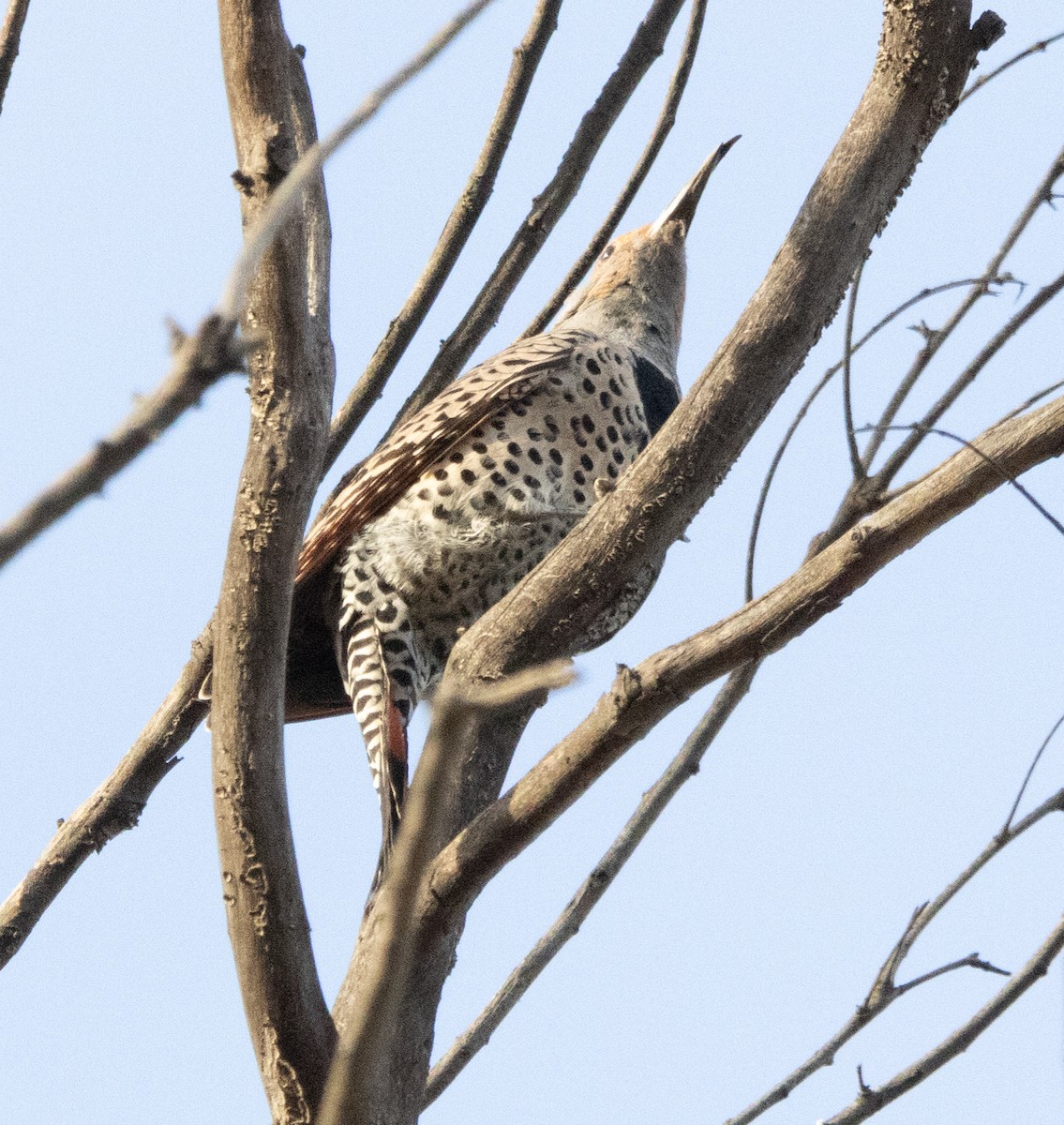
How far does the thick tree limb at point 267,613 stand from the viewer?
248 cm

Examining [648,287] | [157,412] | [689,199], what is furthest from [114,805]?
[689,199]

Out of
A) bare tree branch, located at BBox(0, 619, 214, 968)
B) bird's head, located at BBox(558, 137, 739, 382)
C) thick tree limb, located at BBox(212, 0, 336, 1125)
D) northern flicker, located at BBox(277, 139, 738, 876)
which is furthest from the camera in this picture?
bird's head, located at BBox(558, 137, 739, 382)

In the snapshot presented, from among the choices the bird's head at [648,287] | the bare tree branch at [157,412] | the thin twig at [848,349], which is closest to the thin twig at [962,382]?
the thin twig at [848,349]

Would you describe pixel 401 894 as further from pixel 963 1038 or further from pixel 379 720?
pixel 379 720

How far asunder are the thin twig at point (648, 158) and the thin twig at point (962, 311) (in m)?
1.34

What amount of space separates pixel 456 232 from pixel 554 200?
0.28 metres

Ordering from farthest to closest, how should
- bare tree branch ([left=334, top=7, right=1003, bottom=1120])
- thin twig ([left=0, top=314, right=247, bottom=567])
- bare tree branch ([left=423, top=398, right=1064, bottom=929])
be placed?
bare tree branch ([left=334, top=7, right=1003, bottom=1120]) → bare tree branch ([left=423, top=398, right=1064, bottom=929]) → thin twig ([left=0, top=314, right=247, bottom=567])

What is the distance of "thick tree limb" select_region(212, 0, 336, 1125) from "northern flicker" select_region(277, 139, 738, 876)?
1.45 metres

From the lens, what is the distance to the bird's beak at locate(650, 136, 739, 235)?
5.90 m

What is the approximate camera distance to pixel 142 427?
95 centimetres

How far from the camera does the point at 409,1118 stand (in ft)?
8.68

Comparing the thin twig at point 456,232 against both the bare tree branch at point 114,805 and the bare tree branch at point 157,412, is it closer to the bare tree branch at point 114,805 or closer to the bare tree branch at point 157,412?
the bare tree branch at point 114,805

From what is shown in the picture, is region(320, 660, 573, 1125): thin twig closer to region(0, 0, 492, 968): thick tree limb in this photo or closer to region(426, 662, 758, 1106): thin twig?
region(426, 662, 758, 1106): thin twig

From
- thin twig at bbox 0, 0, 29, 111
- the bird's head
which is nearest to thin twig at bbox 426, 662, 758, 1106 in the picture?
thin twig at bbox 0, 0, 29, 111
